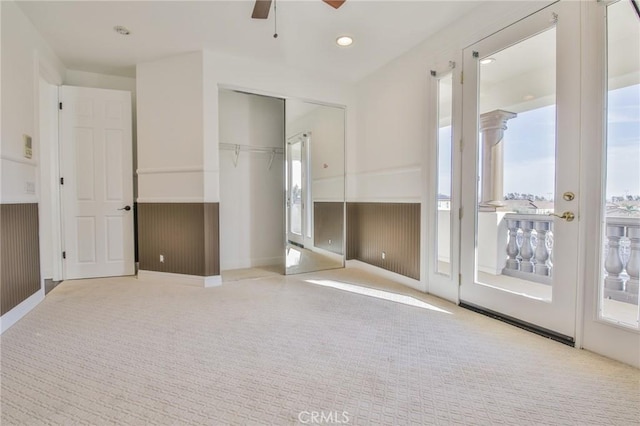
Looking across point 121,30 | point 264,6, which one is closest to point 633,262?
point 264,6

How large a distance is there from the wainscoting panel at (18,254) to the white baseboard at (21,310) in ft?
0.11

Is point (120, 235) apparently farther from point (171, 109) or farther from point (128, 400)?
point (128, 400)

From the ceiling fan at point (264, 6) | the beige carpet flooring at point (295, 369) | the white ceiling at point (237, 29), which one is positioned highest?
the white ceiling at point (237, 29)

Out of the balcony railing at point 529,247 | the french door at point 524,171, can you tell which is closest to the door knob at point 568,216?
the french door at point 524,171

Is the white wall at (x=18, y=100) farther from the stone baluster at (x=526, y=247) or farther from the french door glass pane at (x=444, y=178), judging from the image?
the stone baluster at (x=526, y=247)

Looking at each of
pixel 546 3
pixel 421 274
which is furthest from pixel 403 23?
pixel 421 274

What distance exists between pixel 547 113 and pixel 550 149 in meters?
0.28

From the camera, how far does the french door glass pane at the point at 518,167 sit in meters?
2.27

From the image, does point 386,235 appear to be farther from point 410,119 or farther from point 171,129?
point 171,129

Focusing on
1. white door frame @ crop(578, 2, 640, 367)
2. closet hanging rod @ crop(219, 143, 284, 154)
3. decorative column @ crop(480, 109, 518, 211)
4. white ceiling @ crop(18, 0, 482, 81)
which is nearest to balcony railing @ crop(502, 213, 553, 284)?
decorative column @ crop(480, 109, 518, 211)

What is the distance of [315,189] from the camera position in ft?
15.3

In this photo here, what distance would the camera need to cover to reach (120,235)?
12.9 ft

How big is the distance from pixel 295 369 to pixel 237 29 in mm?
3092

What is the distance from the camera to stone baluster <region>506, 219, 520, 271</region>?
2.59 metres
